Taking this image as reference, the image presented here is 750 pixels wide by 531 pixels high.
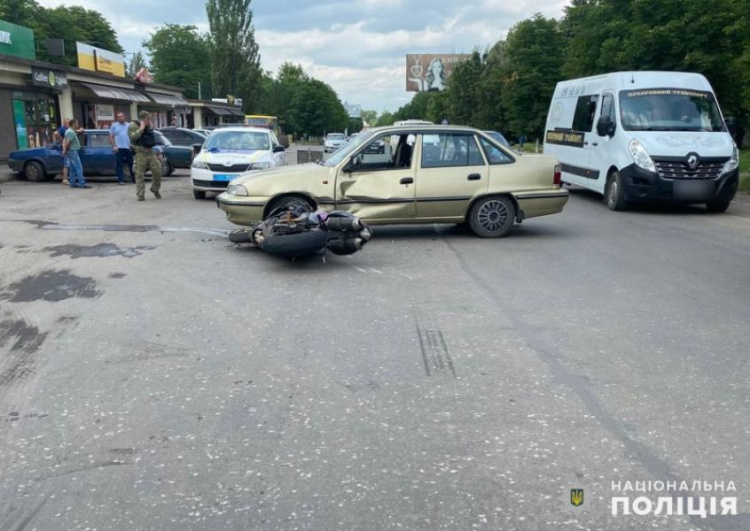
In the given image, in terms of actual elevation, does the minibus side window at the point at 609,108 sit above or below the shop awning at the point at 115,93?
below

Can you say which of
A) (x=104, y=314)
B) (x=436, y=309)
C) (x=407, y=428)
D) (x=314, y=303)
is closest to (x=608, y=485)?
(x=407, y=428)

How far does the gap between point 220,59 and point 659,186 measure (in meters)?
68.3

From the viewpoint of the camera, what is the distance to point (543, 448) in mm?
3600

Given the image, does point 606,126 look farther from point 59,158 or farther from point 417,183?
point 59,158

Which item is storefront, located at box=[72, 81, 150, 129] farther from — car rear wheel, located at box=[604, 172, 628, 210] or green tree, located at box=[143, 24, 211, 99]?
green tree, located at box=[143, 24, 211, 99]

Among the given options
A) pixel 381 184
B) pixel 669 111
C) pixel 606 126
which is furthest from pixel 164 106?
pixel 381 184

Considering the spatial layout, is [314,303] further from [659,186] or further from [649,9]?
[649,9]

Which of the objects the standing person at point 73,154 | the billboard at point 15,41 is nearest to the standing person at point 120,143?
the standing person at point 73,154

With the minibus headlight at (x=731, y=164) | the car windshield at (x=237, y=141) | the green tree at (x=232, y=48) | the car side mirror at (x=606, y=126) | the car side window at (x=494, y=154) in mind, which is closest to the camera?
the car side window at (x=494, y=154)

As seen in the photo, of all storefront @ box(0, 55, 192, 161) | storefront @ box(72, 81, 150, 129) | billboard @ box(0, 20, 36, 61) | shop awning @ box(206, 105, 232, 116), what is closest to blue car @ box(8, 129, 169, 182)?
storefront @ box(0, 55, 192, 161)

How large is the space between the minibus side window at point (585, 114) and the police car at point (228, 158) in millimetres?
7003

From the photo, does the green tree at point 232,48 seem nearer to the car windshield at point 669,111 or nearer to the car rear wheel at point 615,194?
the car rear wheel at point 615,194

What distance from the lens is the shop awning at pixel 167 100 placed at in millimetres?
40000

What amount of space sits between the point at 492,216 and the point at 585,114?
6.56 metres
